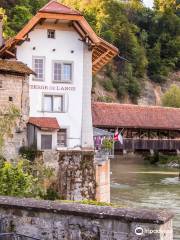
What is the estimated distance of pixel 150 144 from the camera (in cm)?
3659

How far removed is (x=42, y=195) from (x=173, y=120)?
18938mm

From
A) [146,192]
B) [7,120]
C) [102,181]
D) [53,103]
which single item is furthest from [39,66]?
[146,192]

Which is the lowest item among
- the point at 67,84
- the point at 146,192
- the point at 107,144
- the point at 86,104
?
the point at 146,192

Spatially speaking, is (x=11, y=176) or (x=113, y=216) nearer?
(x=113, y=216)

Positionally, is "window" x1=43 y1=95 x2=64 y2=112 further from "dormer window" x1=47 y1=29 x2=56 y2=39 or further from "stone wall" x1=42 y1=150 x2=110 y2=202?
"dormer window" x1=47 y1=29 x2=56 y2=39

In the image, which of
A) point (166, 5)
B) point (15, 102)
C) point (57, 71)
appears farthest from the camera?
point (166, 5)

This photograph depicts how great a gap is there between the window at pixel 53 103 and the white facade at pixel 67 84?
0.11 m

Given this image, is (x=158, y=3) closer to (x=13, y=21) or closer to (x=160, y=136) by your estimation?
(x=13, y=21)

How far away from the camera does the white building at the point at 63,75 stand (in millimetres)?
22312

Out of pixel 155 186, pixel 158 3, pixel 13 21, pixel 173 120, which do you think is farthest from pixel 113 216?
pixel 158 3

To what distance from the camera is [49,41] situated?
2250cm

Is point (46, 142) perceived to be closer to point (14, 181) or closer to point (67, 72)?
point (67, 72)

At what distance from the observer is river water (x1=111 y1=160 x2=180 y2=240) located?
80.6ft

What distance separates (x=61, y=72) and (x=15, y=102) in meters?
3.03
